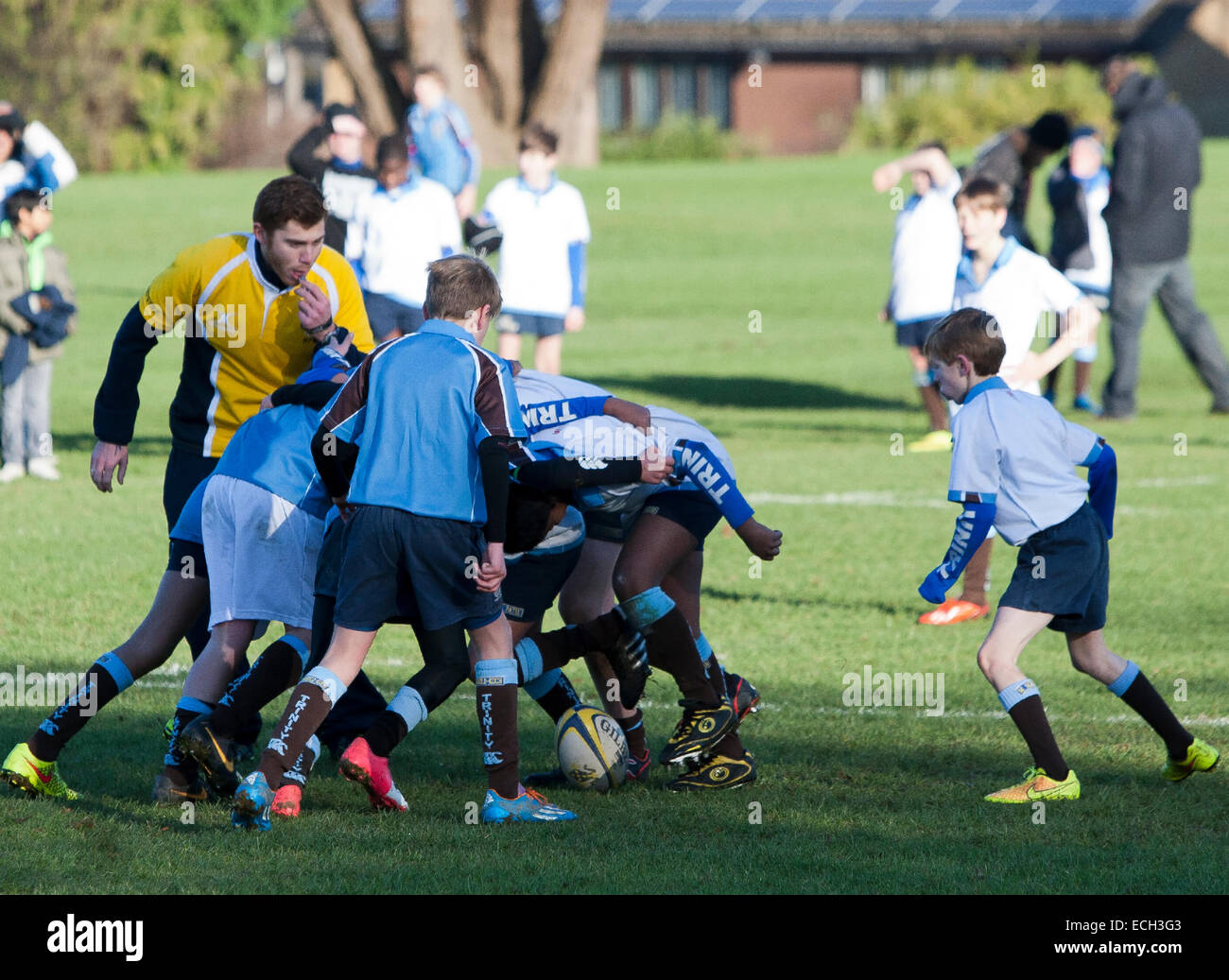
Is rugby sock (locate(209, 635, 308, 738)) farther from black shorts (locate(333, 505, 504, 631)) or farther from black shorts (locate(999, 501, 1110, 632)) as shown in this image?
black shorts (locate(999, 501, 1110, 632))

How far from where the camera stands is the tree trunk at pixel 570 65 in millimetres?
35625

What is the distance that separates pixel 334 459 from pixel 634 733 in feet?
5.33

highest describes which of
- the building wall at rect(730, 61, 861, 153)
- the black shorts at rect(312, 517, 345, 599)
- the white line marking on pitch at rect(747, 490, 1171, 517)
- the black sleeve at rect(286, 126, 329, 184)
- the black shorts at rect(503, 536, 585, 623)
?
the building wall at rect(730, 61, 861, 153)

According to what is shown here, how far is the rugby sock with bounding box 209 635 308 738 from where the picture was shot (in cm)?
541

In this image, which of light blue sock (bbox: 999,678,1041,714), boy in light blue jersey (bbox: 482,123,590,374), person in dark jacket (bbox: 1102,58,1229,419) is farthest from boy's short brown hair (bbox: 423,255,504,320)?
person in dark jacket (bbox: 1102,58,1229,419)

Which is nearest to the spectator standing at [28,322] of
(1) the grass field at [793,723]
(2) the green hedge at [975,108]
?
(1) the grass field at [793,723]

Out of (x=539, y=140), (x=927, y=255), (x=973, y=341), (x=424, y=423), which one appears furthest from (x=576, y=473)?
(x=539, y=140)

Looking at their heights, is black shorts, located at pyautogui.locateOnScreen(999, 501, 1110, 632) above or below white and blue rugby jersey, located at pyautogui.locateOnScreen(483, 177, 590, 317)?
below

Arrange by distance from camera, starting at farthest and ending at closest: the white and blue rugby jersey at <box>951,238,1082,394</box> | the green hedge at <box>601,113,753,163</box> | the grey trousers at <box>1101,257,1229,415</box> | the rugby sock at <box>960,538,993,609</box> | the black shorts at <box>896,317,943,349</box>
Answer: the green hedge at <box>601,113,753,163</box> → the grey trousers at <box>1101,257,1229,415</box> → the black shorts at <box>896,317,943,349</box> → the rugby sock at <box>960,538,993,609</box> → the white and blue rugby jersey at <box>951,238,1082,394</box>

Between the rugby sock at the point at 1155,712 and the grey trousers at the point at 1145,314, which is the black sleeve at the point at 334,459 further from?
the grey trousers at the point at 1145,314

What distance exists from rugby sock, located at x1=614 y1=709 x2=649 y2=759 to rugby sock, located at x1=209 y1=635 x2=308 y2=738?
124cm

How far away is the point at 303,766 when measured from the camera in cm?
532
